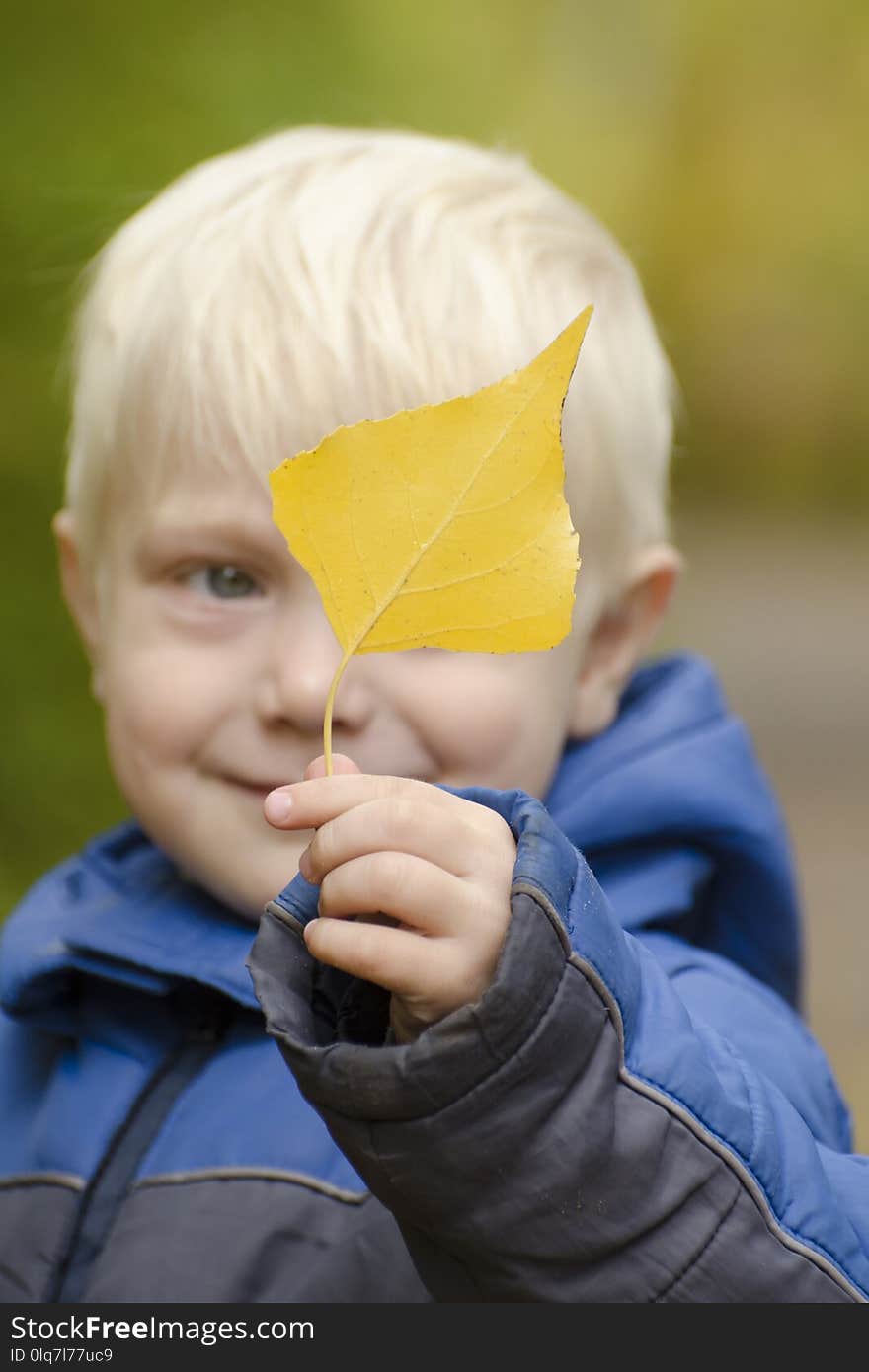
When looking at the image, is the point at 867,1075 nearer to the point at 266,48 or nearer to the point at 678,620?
the point at 266,48

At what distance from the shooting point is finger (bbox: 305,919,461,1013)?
745 mm

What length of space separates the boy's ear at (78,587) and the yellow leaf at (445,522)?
77 cm

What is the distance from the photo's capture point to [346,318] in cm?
126

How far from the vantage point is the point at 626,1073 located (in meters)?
0.83

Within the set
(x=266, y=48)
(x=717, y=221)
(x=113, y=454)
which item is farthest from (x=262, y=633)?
(x=717, y=221)

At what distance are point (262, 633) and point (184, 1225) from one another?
1.50 feet

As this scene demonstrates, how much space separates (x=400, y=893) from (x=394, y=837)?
29mm

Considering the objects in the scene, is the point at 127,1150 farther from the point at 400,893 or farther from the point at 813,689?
the point at 813,689

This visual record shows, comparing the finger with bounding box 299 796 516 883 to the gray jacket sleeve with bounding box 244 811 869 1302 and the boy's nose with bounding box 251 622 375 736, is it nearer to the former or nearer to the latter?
the gray jacket sleeve with bounding box 244 811 869 1302

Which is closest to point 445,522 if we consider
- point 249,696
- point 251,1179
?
point 249,696

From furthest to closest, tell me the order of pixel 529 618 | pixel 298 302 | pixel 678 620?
pixel 678 620 < pixel 298 302 < pixel 529 618

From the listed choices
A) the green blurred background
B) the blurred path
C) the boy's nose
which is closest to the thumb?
the boy's nose

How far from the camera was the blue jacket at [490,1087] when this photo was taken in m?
0.79

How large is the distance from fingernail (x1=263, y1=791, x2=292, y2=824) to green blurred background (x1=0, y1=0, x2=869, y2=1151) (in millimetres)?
1297
